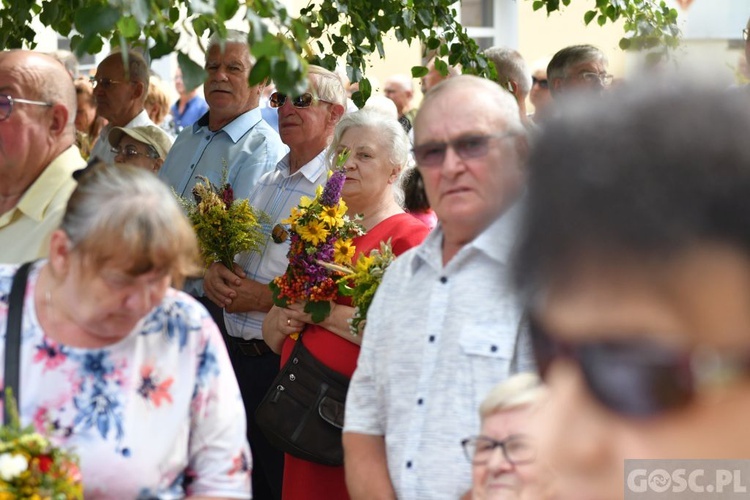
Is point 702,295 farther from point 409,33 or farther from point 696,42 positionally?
point 409,33

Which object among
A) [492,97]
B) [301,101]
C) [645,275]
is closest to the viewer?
[645,275]

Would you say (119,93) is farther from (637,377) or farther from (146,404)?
(637,377)

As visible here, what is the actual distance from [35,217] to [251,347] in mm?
1568

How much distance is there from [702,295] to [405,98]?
27.8ft

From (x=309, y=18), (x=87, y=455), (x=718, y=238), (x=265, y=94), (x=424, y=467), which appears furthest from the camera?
(x=265, y=94)

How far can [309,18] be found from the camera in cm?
432

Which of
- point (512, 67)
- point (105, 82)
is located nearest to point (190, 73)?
point (512, 67)

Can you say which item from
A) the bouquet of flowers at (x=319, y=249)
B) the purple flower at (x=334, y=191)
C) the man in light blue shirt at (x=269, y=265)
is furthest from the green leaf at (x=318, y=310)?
the man in light blue shirt at (x=269, y=265)

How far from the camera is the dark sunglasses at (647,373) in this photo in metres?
0.64

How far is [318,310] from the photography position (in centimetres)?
363

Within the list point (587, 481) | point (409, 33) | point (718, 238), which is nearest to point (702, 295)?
point (718, 238)

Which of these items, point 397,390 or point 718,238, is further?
point 397,390

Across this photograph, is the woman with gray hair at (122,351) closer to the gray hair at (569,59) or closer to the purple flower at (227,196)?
the purple flower at (227,196)

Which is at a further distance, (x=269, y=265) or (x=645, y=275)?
(x=269, y=265)
